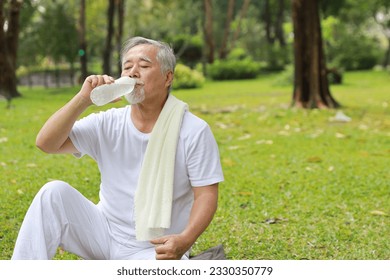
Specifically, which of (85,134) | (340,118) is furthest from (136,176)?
(340,118)

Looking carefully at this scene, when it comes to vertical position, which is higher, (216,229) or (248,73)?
(216,229)

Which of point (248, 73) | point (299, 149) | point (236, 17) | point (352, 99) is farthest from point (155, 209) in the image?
point (236, 17)

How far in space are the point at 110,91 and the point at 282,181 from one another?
3090 millimetres

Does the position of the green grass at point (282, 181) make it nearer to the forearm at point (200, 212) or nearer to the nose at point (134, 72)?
the forearm at point (200, 212)

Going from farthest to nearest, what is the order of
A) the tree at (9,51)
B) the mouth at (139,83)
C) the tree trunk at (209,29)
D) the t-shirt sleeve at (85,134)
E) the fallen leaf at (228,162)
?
the tree trunk at (209,29) → the tree at (9,51) → the fallen leaf at (228,162) → the t-shirt sleeve at (85,134) → the mouth at (139,83)

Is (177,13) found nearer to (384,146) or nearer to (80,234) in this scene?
(384,146)

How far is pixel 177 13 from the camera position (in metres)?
30.3

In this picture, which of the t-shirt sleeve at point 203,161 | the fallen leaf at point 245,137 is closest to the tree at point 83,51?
the fallen leaf at point 245,137

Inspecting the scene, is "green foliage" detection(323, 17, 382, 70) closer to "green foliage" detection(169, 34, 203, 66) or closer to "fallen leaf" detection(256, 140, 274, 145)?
"green foliage" detection(169, 34, 203, 66)

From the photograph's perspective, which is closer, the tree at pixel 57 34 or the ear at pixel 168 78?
the ear at pixel 168 78

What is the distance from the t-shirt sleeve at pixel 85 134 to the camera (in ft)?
8.52

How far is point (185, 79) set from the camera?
16.9m

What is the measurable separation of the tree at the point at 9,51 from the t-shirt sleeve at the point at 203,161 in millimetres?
12181
